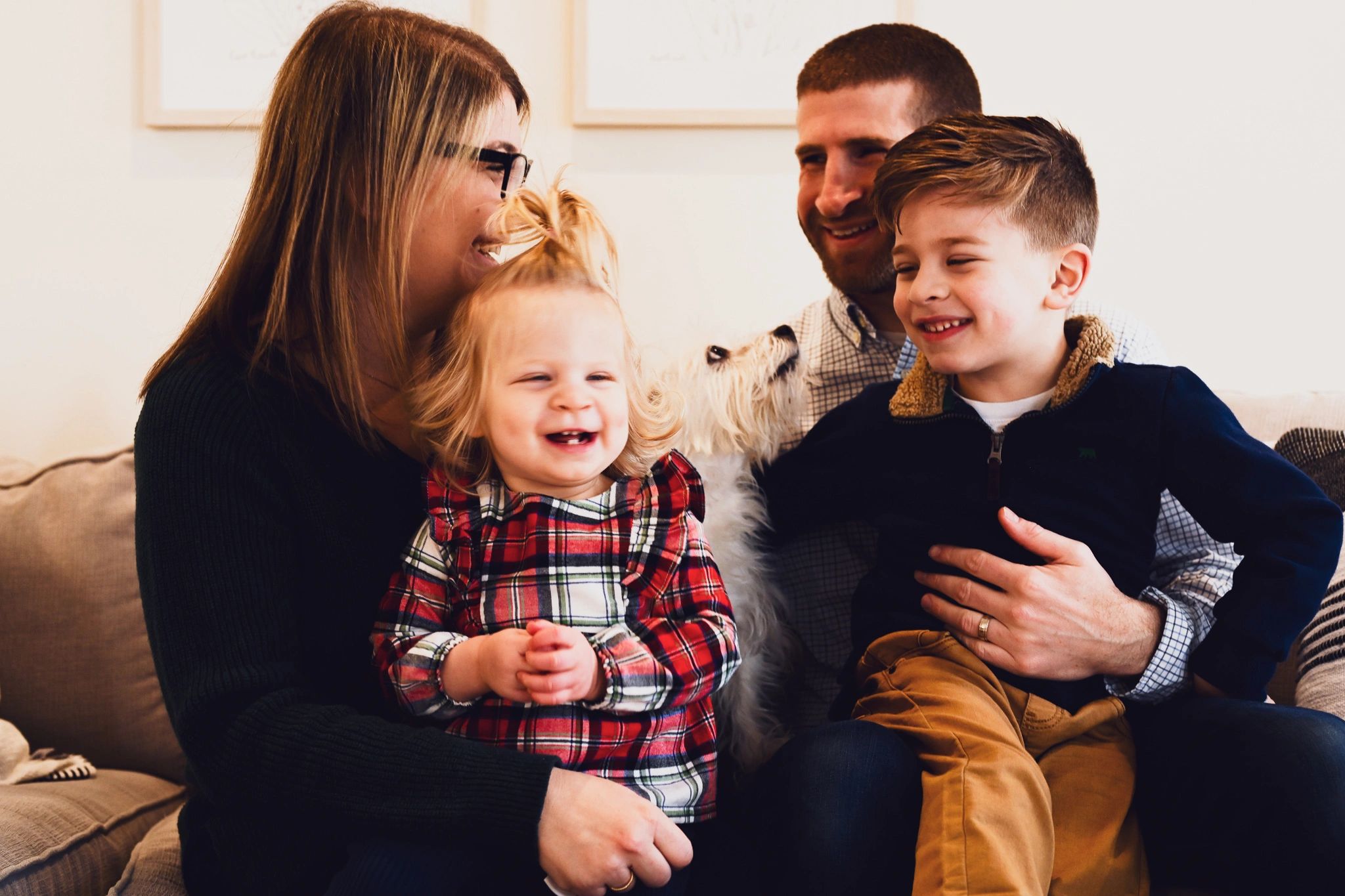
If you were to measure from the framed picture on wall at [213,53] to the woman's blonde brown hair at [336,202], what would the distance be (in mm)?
1164

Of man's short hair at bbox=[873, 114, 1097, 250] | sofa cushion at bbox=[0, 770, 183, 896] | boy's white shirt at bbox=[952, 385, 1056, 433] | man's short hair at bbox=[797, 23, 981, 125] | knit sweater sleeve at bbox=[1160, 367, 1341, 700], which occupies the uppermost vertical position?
man's short hair at bbox=[797, 23, 981, 125]

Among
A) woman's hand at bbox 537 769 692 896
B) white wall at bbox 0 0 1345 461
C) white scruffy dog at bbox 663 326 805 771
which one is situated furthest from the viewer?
white wall at bbox 0 0 1345 461

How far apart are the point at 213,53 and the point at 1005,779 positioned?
215cm

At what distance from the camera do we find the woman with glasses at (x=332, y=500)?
112cm

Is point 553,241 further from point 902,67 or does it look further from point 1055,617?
point 902,67

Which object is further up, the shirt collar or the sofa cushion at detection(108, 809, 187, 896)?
the shirt collar

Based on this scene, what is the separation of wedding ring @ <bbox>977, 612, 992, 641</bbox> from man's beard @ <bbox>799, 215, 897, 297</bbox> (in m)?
0.65

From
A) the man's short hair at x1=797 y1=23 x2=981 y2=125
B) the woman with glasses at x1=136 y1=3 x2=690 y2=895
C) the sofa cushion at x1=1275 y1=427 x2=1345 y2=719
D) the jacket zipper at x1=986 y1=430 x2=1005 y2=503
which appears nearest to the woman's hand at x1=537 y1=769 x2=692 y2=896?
the woman with glasses at x1=136 y1=3 x2=690 y2=895

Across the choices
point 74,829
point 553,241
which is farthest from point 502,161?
point 74,829

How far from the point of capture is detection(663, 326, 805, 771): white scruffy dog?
5.21ft

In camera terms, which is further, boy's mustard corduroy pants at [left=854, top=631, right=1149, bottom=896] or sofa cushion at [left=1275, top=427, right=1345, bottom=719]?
sofa cushion at [left=1275, top=427, right=1345, bottom=719]

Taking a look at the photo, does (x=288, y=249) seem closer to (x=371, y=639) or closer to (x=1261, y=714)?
(x=371, y=639)

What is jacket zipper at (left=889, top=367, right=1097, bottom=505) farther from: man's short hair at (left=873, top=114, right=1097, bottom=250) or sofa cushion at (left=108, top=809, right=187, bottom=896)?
sofa cushion at (left=108, top=809, right=187, bottom=896)

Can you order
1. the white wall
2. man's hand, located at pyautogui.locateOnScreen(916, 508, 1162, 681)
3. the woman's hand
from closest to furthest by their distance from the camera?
the woman's hand < man's hand, located at pyautogui.locateOnScreen(916, 508, 1162, 681) < the white wall
